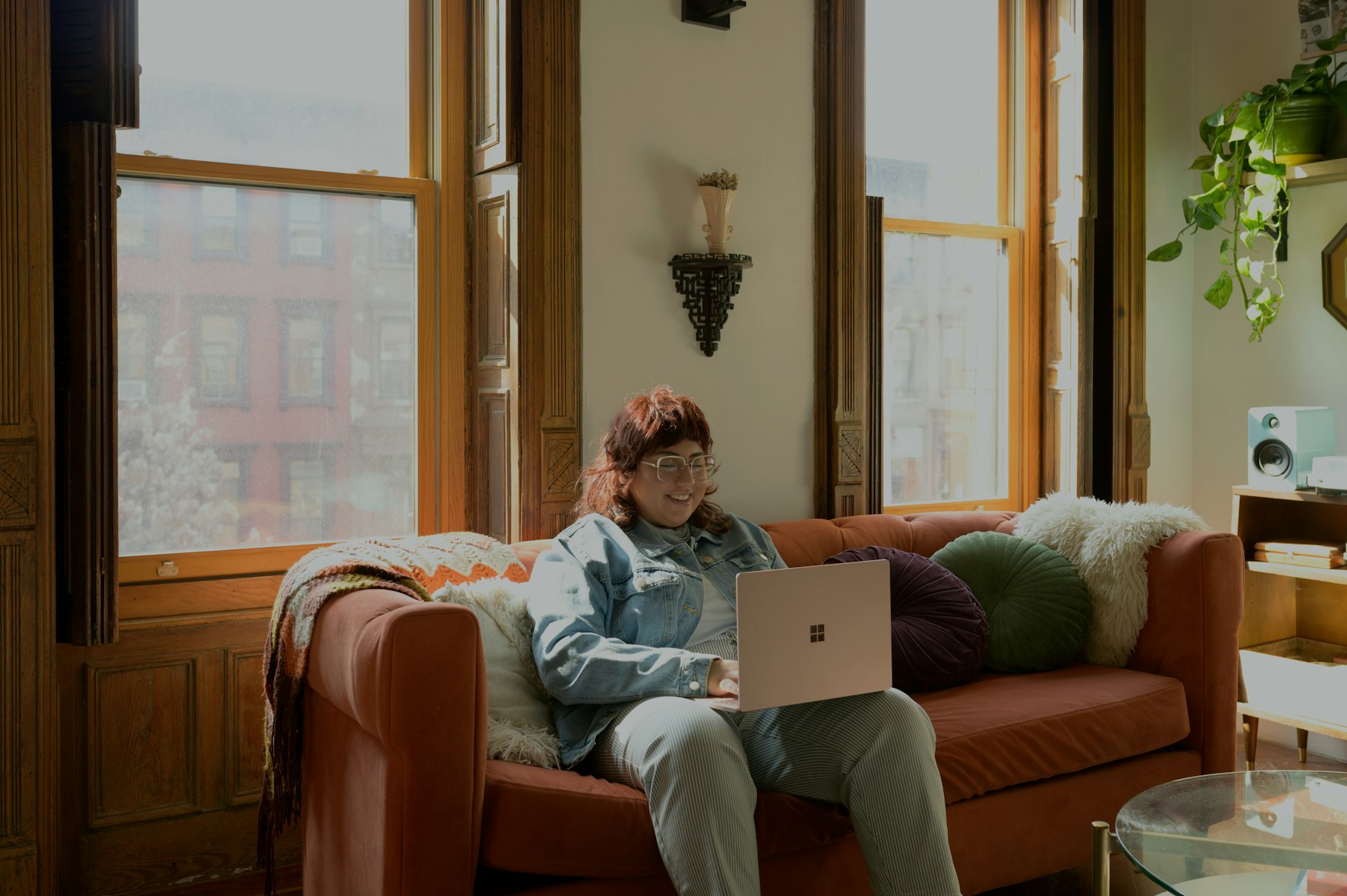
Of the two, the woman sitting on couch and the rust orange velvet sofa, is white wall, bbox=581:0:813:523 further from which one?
the woman sitting on couch

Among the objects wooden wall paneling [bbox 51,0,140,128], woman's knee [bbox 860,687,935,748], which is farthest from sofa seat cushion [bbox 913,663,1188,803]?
wooden wall paneling [bbox 51,0,140,128]

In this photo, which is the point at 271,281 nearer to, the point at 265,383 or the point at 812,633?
the point at 265,383

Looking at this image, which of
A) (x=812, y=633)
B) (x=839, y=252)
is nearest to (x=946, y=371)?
(x=839, y=252)

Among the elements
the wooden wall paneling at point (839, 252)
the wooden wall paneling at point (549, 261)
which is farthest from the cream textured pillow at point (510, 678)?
the wooden wall paneling at point (839, 252)

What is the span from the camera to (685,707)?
2031mm

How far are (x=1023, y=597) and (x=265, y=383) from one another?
195 cm

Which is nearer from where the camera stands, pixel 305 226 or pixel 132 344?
pixel 132 344

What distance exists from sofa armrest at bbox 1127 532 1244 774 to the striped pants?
3.53 ft

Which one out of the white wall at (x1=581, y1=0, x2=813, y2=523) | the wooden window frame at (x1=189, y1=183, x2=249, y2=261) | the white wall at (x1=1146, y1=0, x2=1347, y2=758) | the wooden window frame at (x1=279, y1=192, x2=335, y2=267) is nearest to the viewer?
the wooden window frame at (x1=189, y1=183, x2=249, y2=261)

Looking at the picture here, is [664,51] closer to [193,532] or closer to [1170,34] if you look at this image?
[193,532]

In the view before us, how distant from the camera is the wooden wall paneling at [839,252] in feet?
11.3

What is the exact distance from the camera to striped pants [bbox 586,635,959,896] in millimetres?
1903

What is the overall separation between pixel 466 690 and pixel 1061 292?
2.88m

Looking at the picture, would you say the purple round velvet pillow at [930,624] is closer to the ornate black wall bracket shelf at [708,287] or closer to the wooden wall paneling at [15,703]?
the ornate black wall bracket shelf at [708,287]
